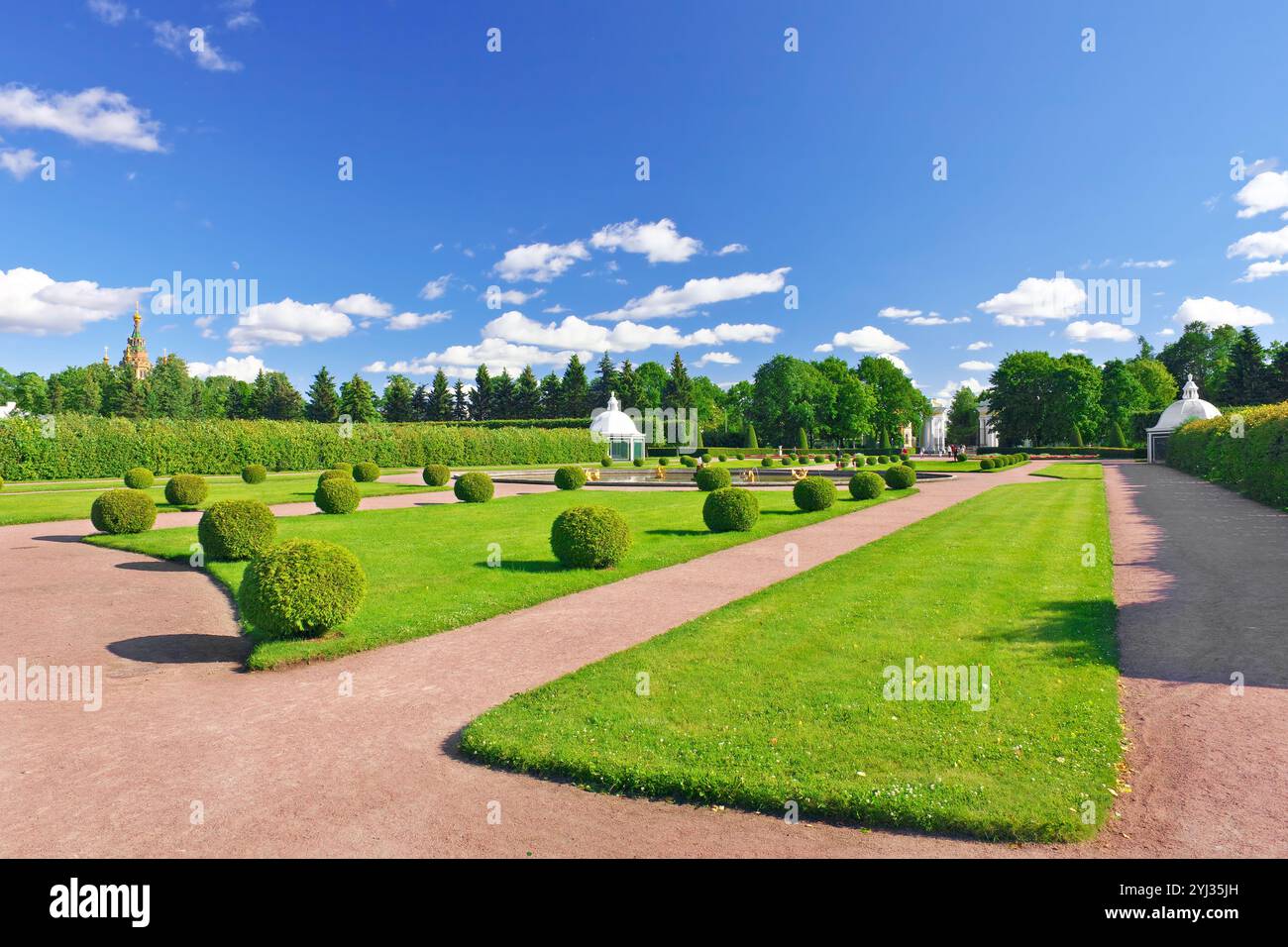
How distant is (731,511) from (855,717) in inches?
488

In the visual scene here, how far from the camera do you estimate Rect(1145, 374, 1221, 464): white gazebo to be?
2352 inches

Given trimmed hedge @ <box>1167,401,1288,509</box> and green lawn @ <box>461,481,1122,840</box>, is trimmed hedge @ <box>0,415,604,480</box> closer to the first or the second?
green lawn @ <box>461,481,1122,840</box>

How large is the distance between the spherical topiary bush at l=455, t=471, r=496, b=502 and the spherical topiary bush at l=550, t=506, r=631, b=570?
14.5m

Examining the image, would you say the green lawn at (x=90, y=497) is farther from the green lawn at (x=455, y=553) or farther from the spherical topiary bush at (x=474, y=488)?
the spherical topiary bush at (x=474, y=488)

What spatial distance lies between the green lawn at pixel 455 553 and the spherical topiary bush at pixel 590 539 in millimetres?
324

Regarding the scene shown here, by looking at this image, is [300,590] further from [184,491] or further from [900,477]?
[900,477]

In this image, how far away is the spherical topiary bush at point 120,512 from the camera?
18812 mm

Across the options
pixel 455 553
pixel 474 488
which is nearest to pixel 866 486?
pixel 474 488

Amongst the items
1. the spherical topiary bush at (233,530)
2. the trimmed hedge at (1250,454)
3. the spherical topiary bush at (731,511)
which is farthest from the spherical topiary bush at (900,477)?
the spherical topiary bush at (233,530)

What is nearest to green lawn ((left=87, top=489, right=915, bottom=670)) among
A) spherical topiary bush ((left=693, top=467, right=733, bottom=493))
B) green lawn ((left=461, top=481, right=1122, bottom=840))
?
spherical topiary bush ((left=693, top=467, right=733, bottom=493))
